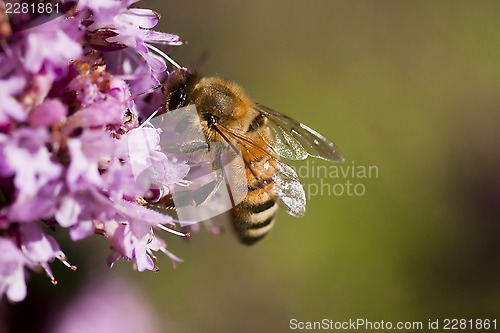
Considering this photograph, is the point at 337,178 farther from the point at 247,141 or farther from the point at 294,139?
the point at 247,141

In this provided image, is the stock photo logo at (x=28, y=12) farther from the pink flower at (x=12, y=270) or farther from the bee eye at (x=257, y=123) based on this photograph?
the bee eye at (x=257, y=123)

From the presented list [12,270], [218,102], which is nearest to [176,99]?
[218,102]

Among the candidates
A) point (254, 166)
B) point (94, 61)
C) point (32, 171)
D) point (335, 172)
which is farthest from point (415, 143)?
point (32, 171)

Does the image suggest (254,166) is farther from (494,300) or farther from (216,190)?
(494,300)

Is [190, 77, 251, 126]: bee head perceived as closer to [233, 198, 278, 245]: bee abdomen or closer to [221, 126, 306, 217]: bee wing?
[221, 126, 306, 217]: bee wing

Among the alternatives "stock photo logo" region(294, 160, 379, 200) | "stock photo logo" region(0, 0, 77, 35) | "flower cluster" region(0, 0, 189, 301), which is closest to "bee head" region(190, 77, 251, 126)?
"flower cluster" region(0, 0, 189, 301)
